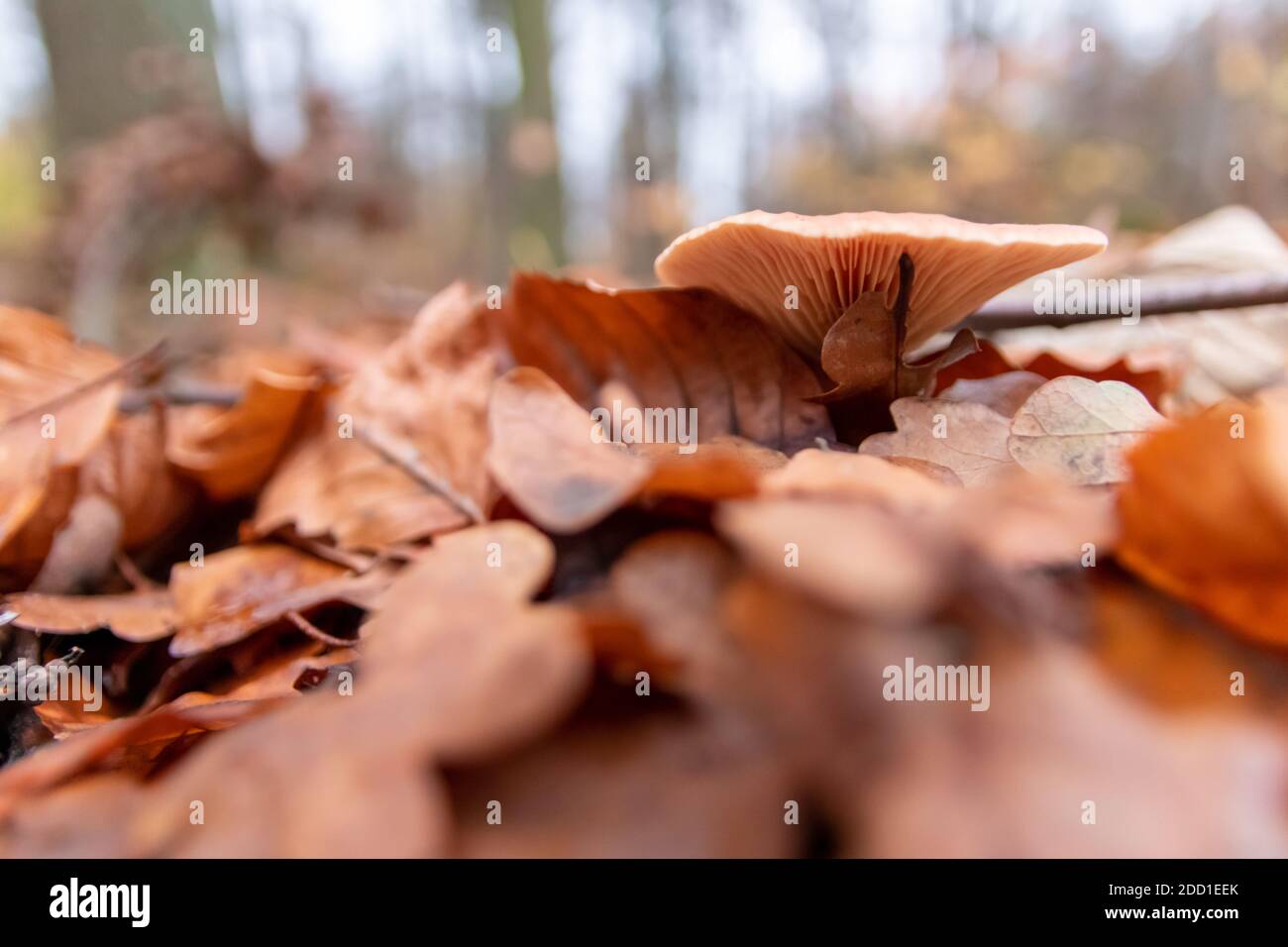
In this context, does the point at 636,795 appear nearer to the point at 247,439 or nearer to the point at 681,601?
the point at 681,601

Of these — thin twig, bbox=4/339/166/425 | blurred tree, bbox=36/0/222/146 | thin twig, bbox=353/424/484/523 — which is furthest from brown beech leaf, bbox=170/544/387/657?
blurred tree, bbox=36/0/222/146

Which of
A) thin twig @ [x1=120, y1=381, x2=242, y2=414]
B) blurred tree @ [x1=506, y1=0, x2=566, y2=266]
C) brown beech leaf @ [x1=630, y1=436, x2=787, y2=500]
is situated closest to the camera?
brown beech leaf @ [x1=630, y1=436, x2=787, y2=500]

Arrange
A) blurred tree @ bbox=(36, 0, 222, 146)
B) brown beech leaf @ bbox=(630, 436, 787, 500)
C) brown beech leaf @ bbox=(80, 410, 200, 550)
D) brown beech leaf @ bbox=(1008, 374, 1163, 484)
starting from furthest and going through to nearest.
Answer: blurred tree @ bbox=(36, 0, 222, 146)
brown beech leaf @ bbox=(80, 410, 200, 550)
brown beech leaf @ bbox=(1008, 374, 1163, 484)
brown beech leaf @ bbox=(630, 436, 787, 500)

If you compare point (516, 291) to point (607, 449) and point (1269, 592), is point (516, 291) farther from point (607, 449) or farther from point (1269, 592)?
point (1269, 592)

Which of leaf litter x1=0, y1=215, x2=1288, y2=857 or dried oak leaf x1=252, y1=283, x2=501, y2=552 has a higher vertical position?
dried oak leaf x1=252, y1=283, x2=501, y2=552

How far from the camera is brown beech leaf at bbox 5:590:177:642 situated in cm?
92

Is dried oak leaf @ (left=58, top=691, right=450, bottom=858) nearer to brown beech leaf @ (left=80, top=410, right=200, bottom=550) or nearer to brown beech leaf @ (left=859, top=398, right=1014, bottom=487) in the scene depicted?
brown beech leaf @ (left=859, top=398, right=1014, bottom=487)

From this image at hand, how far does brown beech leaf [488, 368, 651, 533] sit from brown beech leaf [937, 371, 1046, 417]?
1.48 ft

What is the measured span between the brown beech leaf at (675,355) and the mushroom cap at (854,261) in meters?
0.05

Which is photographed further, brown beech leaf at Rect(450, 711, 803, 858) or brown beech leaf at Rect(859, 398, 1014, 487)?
brown beech leaf at Rect(859, 398, 1014, 487)

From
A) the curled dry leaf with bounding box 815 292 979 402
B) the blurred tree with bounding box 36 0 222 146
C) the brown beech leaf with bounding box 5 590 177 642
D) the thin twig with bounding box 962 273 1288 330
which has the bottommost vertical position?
the brown beech leaf with bounding box 5 590 177 642

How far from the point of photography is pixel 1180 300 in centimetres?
132

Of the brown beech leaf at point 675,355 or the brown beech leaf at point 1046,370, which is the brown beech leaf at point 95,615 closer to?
the brown beech leaf at point 675,355
